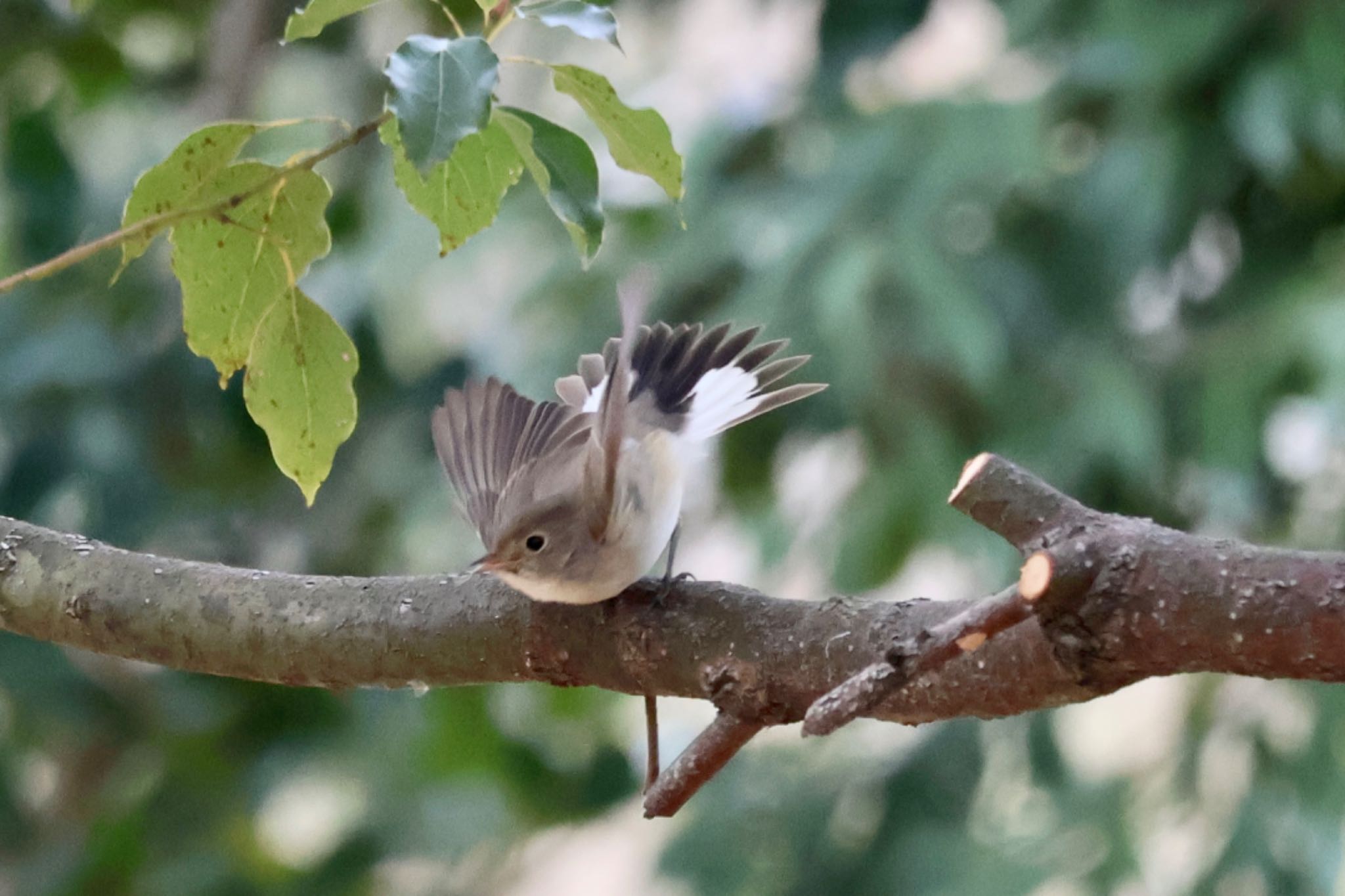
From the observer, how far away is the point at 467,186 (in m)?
0.97

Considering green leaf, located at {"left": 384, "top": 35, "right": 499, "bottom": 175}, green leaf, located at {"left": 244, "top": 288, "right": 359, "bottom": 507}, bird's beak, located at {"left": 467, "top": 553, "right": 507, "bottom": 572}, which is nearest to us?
green leaf, located at {"left": 384, "top": 35, "right": 499, "bottom": 175}

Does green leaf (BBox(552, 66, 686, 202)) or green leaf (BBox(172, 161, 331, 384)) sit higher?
green leaf (BBox(552, 66, 686, 202))

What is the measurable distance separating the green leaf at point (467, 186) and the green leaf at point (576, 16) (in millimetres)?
102

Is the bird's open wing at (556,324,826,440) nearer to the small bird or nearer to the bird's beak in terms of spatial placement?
the small bird

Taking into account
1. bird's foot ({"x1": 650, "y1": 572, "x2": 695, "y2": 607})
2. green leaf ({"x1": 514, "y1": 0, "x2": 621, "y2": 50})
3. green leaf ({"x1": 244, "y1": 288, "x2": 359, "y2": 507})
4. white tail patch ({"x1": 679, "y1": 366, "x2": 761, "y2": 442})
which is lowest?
white tail patch ({"x1": 679, "y1": 366, "x2": 761, "y2": 442})

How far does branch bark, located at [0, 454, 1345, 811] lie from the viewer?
0.81 m

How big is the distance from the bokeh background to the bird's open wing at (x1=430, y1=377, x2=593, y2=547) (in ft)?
3.46

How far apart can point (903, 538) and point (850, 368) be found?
1.42 feet

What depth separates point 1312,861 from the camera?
2619mm

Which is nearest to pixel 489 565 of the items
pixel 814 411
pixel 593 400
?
pixel 593 400

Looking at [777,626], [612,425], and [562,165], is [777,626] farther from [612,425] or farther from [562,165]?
[562,165]

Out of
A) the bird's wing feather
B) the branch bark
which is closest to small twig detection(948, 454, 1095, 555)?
the branch bark

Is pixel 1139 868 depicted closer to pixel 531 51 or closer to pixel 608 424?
pixel 608 424

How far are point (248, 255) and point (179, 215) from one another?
90mm
